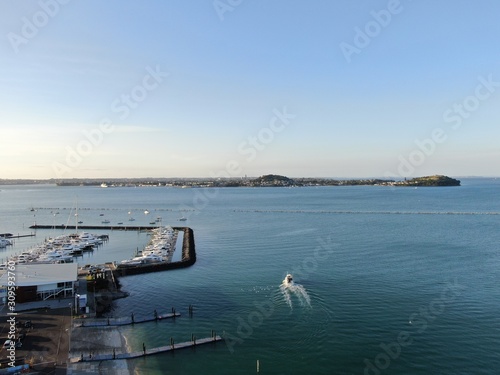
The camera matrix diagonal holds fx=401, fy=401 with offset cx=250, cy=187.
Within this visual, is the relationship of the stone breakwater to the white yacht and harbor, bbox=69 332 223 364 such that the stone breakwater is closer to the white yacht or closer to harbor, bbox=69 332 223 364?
the white yacht

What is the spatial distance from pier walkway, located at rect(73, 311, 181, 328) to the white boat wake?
5.77m

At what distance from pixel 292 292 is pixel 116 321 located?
363 inches

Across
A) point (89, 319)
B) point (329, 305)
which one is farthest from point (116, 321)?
point (329, 305)

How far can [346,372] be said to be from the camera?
45.8 feet

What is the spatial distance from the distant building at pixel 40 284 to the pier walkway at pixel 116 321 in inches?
124

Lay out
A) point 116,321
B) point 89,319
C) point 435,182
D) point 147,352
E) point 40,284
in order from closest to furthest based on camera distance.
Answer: point 147,352 → point 89,319 → point 116,321 → point 40,284 → point 435,182

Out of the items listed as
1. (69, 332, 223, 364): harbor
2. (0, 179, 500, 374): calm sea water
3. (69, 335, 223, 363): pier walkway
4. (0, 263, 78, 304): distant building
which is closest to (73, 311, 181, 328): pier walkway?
(0, 179, 500, 374): calm sea water

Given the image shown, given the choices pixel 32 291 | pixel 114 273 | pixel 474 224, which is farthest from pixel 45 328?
pixel 474 224

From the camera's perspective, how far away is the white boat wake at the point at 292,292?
66.9ft

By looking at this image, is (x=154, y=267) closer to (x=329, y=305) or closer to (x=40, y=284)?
(x=40, y=284)

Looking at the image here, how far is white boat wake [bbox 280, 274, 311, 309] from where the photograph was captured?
20391mm

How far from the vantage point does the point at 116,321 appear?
17859 mm

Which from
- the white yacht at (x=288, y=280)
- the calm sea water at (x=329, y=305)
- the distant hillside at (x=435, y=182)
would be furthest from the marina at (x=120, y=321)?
the distant hillside at (x=435, y=182)

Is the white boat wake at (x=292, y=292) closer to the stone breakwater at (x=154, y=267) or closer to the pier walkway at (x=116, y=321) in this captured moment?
the pier walkway at (x=116, y=321)
